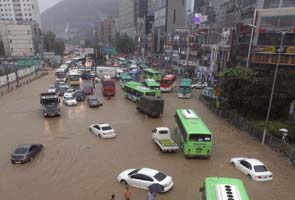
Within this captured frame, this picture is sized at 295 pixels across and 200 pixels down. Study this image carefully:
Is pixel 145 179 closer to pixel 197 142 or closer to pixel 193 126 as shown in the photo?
pixel 197 142

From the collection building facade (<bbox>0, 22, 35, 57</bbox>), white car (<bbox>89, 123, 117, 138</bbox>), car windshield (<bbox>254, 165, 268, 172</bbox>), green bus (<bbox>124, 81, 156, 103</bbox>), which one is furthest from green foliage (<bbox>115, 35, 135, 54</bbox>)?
car windshield (<bbox>254, 165, 268, 172</bbox>)

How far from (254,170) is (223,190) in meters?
7.67

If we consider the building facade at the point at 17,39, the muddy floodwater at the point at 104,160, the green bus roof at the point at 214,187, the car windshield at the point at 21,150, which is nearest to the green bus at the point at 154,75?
the muddy floodwater at the point at 104,160

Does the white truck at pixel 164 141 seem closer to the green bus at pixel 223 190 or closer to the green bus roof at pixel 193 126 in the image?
the green bus roof at pixel 193 126

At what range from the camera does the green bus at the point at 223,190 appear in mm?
10898

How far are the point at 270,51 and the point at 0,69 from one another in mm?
70759

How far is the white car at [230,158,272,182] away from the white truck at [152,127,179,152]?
534 centimetres

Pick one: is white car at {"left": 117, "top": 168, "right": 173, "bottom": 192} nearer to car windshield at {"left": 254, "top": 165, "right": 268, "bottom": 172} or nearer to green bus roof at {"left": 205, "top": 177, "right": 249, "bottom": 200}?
green bus roof at {"left": 205, "top": 177, "right": 249, "bottom": 200}

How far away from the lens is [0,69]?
73.7 metres

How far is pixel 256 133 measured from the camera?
2550cm

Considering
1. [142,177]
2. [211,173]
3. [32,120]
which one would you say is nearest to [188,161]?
[211,173]

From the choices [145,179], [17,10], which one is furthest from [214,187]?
[17,10]

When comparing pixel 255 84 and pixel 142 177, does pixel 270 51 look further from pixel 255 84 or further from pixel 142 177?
pixel 142 177

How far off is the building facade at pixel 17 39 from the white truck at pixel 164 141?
9844cm
